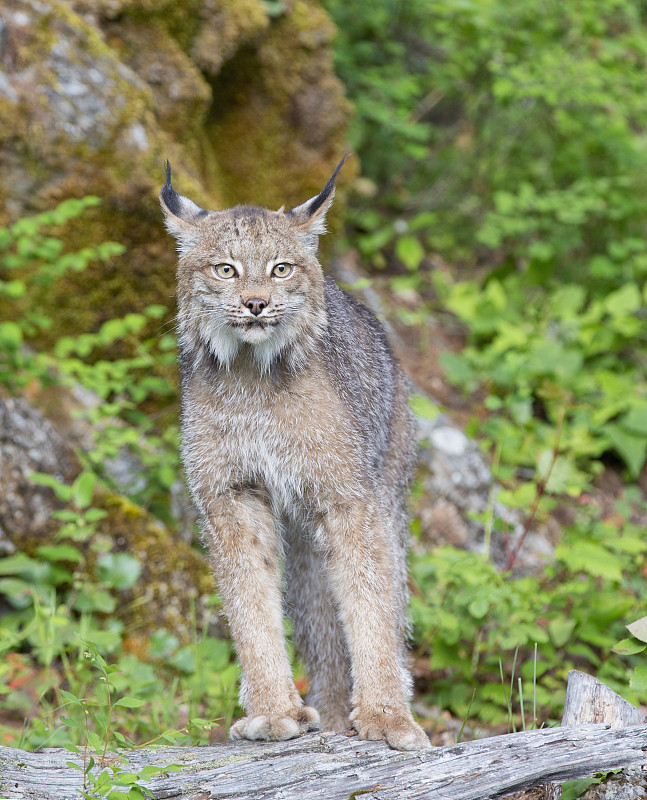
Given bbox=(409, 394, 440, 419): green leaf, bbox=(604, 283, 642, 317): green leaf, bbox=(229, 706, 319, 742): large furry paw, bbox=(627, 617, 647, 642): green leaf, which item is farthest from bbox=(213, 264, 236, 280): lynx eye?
bbox=(604, 283, 642, 317): green leaf

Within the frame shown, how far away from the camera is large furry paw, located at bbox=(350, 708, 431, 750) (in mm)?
3279

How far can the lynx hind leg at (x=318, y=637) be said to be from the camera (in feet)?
13.7

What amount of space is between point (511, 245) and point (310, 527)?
600cm

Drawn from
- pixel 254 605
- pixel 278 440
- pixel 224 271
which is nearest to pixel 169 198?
pixel 224 271

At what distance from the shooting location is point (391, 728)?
3.36 meters

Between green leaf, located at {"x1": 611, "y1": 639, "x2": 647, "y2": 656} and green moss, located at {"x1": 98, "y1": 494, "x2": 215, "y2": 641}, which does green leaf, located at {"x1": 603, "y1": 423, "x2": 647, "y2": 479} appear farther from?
green leaf, located at {"x1": 611, "y1": 639, "x2": 647, "y2": 656}

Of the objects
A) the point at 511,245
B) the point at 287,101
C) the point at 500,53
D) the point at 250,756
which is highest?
the point at 500,53

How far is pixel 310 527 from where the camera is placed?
389 centimetres

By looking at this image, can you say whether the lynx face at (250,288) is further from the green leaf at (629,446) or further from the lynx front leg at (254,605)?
the green leaf at (629,446)

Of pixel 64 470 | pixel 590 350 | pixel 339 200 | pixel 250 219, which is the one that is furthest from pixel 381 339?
pixel 590 350

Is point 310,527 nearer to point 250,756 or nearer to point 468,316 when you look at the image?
point 250,756

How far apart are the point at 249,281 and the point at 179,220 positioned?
0.52 meters

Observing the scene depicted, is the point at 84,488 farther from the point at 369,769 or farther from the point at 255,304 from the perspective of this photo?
the point at 369,769

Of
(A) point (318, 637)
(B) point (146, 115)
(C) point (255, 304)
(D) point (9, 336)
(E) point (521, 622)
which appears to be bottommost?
(E) point (521, 622)
